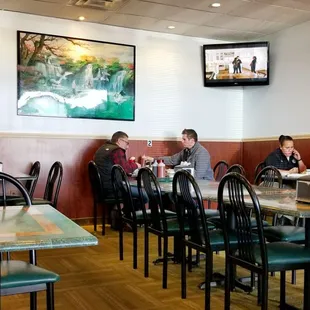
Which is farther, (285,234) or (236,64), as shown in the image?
(236,64)

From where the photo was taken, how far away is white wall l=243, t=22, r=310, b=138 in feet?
20.9

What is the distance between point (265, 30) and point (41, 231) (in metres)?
5.98

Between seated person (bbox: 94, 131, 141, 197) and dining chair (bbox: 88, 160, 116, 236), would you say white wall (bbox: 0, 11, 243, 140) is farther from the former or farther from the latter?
dining chair (bbox: 88, 160, 116, 236)

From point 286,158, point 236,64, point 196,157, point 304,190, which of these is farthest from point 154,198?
point 236,64

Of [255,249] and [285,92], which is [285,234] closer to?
[255,249]

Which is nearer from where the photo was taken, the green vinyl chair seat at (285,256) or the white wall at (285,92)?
the green vinyl chair seat at (285,256)

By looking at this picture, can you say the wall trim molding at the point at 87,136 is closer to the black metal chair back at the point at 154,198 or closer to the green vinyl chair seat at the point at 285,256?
the black metal chair back at the point at 154,198

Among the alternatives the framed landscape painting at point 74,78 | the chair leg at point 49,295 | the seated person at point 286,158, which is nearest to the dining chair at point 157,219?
the chair leg at point 49,295

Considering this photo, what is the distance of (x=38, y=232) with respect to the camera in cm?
167

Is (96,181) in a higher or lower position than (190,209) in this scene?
lower

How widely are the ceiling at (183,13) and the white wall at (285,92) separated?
0.22 meters

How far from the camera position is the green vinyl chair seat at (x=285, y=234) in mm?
3109

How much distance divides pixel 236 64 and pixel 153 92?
138 centimetres

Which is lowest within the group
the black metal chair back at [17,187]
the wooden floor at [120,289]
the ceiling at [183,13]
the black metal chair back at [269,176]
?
the wooden floor at [120,289]
